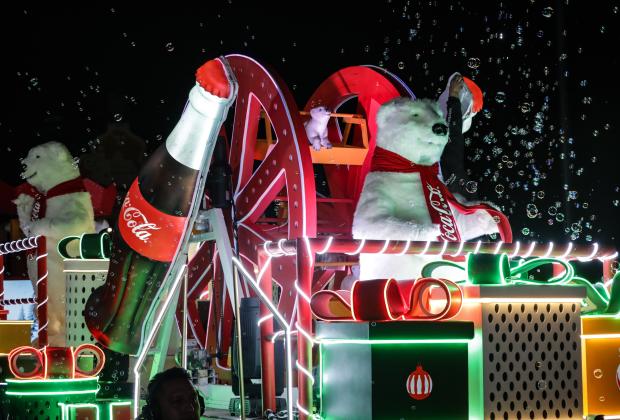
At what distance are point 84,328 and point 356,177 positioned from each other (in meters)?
3.50

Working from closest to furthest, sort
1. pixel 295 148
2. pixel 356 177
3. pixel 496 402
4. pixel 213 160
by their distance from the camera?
pixel 496 402 → pixel 295 148 → pixel 213 160 → pixel 356 177

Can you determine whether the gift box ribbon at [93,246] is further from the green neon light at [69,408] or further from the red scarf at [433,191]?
the red scarf at [433,191]

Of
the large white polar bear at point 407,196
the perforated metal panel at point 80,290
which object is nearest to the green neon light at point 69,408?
the perforated metal panel at point 80,290

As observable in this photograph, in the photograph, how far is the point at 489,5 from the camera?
29.8 ft

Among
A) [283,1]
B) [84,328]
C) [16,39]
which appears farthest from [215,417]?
[16,39]

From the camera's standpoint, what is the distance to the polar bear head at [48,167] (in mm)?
8000

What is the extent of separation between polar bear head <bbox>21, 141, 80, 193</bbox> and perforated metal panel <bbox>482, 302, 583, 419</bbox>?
18.4 ft

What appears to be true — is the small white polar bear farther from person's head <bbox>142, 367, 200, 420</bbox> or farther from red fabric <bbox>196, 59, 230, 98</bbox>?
person's head <bbox>142, 367, 200, 420</bbox>

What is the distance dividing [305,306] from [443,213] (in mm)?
2023

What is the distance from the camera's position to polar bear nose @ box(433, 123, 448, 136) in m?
5.92

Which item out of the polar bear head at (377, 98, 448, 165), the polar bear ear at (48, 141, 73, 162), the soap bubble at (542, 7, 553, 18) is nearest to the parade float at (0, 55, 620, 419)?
the polar bear head at (377, 98, 448, 165)

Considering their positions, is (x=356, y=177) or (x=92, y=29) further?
(x=92, y=29)

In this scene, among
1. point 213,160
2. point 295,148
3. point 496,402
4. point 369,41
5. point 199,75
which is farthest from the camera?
point 369,41

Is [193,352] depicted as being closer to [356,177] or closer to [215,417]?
[215,417]
